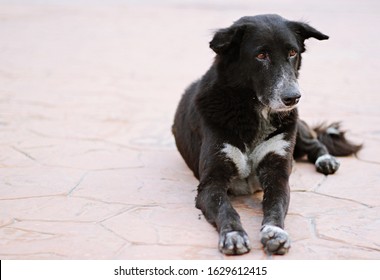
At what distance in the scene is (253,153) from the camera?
4.62 m

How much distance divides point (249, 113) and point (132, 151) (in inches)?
66.5

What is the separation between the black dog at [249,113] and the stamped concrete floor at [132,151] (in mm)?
195

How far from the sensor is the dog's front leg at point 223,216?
359 cm

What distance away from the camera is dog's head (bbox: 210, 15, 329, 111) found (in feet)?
14.1

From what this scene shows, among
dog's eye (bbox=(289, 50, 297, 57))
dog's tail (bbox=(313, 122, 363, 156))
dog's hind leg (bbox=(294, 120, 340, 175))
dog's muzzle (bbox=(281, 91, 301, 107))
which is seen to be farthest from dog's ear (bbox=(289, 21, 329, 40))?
dog's tail (bbox=(313, 122, 363, 156))

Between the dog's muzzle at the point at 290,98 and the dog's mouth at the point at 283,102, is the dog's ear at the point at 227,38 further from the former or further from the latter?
the dog's muzzle at the point at 290,98

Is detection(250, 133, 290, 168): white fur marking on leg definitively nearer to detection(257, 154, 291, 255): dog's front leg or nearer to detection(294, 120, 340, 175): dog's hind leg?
detection(257, 154, 291, 255): dog's front leg

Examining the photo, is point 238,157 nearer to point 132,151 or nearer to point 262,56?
point 262,56

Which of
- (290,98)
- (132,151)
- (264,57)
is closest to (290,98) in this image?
(290,98)

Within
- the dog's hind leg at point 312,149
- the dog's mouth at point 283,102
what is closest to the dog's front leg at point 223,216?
the dog's mouth at point 283,102

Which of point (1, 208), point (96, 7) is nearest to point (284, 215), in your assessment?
point (1, 208)

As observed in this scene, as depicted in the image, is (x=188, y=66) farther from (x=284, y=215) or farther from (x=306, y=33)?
(x=284, y=215)

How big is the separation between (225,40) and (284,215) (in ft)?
4.35

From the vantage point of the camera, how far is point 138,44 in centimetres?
1222
